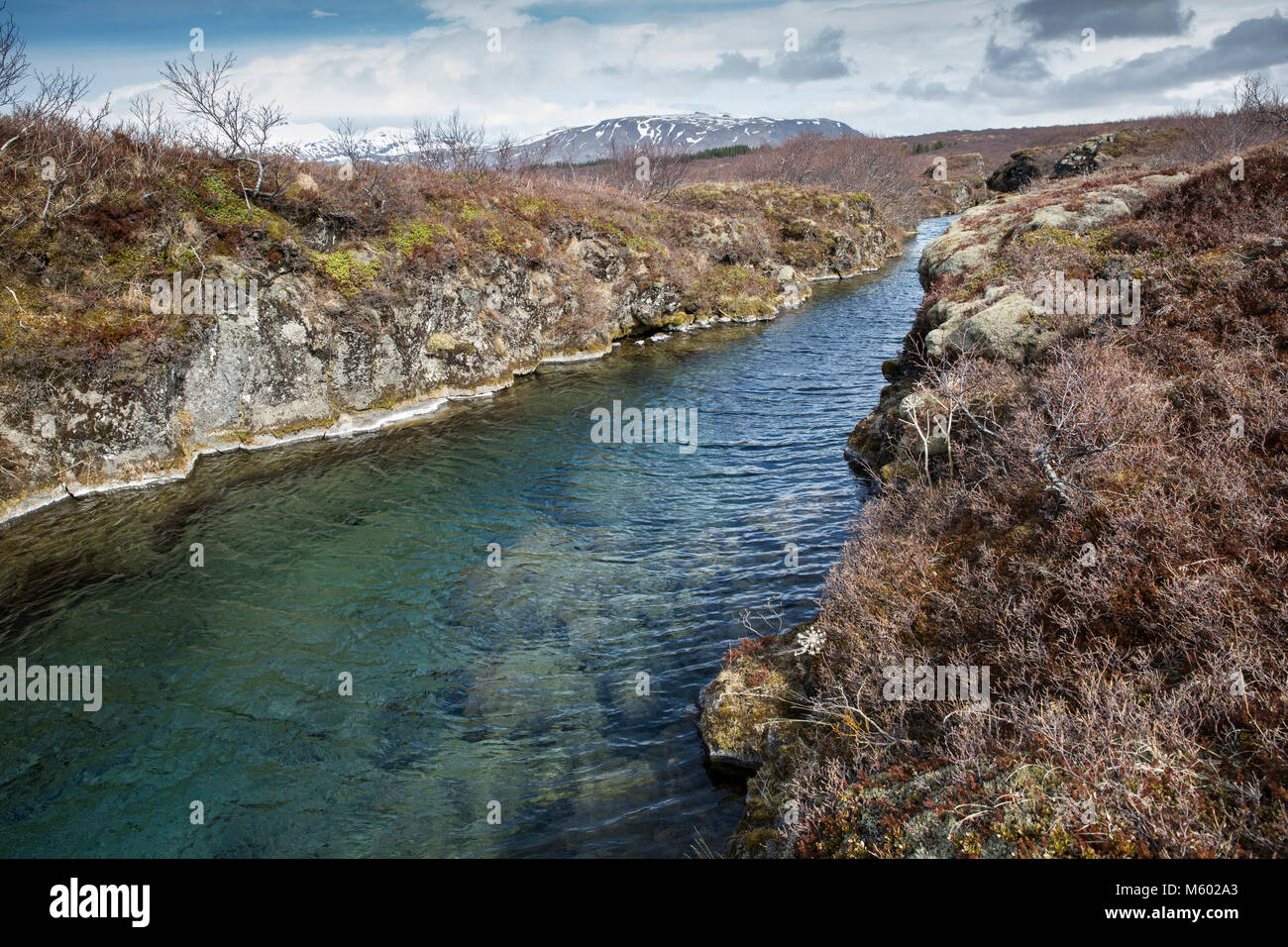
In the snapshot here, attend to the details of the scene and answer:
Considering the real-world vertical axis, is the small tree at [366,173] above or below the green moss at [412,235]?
above

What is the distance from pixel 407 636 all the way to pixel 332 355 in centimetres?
1979

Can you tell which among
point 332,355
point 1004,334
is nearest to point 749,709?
point 1004,334

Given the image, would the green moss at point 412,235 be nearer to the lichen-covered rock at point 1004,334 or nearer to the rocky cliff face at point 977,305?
the rocky cliff face at point 977,305

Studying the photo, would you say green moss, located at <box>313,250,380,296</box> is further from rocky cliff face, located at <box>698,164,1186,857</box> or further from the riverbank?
the riverbank

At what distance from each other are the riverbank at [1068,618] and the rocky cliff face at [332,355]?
78.8ft

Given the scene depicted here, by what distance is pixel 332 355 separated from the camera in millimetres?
29547

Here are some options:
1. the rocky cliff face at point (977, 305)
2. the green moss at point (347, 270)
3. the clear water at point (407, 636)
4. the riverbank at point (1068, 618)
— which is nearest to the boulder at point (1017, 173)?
the rocky cliff face at point (977, 305)

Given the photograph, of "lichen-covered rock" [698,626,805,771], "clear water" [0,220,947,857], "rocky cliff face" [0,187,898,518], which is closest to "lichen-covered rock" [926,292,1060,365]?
"clear water" [0,220,947,857]

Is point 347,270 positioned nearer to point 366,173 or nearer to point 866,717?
point 366,173

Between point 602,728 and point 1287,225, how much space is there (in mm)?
19357

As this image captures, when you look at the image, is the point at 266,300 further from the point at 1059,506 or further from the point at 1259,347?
the point at 1259,347

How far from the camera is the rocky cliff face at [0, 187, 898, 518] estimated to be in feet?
73.3

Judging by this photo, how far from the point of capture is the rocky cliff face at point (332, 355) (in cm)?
2234
